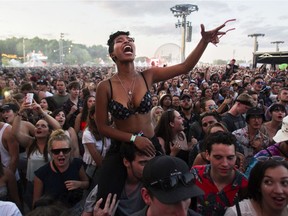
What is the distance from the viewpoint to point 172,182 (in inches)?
56.7

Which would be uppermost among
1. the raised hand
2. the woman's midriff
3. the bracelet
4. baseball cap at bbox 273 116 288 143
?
the woman's midriff

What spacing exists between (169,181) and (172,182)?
15mm

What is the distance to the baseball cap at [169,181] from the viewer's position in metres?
1.43

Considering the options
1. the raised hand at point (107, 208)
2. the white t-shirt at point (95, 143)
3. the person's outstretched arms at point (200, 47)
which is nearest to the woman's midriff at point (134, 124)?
the person's outstretched arms at point (200, 47)

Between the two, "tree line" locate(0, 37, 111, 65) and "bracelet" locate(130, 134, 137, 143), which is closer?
"bracelet" locate(130, 134, 137, 143)

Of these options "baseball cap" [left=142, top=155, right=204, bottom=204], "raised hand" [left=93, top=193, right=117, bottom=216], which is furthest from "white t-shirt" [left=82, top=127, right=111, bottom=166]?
"baseball cap" [left=142, top=155, right=204, bottom=204]

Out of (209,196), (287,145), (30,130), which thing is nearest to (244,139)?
(287,145)

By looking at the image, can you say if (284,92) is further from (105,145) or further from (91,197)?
(91,197)

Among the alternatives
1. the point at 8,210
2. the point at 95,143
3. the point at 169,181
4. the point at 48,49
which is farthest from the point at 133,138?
the point at 48,49

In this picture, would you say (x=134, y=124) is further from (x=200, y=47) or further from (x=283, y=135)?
(x=283, y=135)

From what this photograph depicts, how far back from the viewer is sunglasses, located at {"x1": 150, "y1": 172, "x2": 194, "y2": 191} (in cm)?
144

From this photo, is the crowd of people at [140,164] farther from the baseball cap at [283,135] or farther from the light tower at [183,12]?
the light tower at [183,12]

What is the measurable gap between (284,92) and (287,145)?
3332mm

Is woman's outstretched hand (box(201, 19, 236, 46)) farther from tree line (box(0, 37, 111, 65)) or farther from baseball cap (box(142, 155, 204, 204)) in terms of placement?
tree line (box(0, 37, 111, 65))
